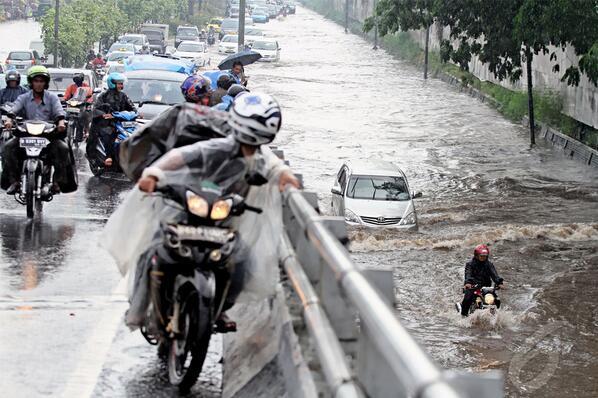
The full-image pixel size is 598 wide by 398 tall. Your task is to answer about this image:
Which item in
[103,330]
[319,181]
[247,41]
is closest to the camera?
[103,330]

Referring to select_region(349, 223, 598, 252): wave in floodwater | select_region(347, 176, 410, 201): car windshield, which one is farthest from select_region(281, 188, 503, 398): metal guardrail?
select_region(347, 176, 410, 201): car windshield

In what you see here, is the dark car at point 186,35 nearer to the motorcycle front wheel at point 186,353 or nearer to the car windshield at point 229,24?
the car windshield at point 229,24

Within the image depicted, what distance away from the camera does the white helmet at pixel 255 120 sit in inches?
282

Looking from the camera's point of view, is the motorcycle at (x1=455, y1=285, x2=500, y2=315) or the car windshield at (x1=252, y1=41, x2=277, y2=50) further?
the car windshield at (x1=252, y1=41, x2=277, y2=50)

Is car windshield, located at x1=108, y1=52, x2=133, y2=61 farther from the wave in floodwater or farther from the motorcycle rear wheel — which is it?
the motorcycle rear wheel

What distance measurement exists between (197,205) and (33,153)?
7.82 meters

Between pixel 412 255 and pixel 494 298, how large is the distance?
6232mm

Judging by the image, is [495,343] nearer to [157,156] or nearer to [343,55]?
[157,156]

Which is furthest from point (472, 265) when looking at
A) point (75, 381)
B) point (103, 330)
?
point (75, 381)

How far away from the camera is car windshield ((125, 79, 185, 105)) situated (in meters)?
23.3

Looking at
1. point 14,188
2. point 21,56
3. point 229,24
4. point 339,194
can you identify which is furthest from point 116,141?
point 229,24

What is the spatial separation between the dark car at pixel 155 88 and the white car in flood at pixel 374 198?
5.01 meters

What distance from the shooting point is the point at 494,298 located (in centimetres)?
1967

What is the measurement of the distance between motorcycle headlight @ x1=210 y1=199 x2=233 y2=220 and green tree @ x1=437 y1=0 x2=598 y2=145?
21.5 metres
